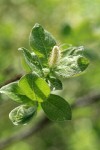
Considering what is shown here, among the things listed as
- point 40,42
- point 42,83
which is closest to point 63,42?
point 40,42

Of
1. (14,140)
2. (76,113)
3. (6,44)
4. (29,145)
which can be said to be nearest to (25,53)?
(14,140)

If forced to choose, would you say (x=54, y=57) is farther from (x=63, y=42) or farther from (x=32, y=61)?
(x=63, y=42)

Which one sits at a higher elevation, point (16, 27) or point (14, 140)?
point (16, 27)

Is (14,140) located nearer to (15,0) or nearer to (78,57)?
(15,0)

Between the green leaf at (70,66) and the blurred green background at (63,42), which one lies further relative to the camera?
the blurred green background at (63,42)

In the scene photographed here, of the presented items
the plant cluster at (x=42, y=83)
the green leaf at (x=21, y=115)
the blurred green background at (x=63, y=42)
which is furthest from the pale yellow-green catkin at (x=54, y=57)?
the blurred green background at (x=63, y=42)

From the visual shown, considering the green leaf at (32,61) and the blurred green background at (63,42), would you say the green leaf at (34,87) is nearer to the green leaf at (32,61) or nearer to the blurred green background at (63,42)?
the green leaf at (32,61)
